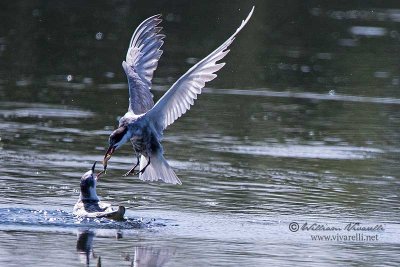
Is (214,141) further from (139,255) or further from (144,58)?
(139,255)

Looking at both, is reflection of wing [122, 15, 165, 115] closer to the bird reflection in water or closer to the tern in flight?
the tern in flight

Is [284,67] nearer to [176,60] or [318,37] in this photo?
[176,60]

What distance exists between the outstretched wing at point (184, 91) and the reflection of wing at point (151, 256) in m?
1.72

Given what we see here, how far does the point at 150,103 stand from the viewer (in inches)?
504

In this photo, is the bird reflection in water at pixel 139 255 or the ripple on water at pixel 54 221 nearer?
the bird reflection in water at pixel 139 255

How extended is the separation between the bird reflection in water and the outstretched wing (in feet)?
5.38

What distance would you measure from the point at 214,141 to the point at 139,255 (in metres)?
5.79

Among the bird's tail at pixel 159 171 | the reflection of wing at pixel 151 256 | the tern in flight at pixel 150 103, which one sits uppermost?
the tern in flight at pixel 150 103

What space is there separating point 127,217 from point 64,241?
117cm

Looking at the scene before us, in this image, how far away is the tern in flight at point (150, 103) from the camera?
37.6 ft

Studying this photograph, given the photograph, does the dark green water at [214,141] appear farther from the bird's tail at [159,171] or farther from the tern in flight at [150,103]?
the tern in flight at [150,103]

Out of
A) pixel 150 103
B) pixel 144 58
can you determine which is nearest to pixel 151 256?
pixel 150 103

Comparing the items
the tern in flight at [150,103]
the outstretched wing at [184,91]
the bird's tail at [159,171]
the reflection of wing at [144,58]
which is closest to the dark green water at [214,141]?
the bird's tail at [159,171]

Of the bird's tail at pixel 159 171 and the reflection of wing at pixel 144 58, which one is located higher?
the reflection of wing at pixel 144 58
